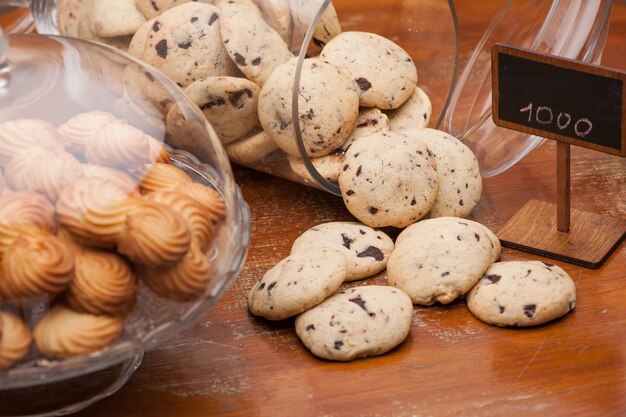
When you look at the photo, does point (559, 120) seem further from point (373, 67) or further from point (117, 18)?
point (117, 18)

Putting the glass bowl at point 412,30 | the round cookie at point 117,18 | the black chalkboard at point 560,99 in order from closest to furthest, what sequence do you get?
the black chalkboard at point 560,99, the round cookie at point 117,18, the glass bowl at point 412,30

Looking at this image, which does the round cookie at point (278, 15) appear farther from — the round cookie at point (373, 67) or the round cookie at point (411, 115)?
the round cookie at point (411, 115)

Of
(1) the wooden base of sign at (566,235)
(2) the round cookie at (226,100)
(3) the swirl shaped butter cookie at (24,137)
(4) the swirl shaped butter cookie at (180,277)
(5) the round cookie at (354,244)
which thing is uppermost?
(3) the swirl shaped butter cookie at (24,137)

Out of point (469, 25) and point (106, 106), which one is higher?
point (106, 106)

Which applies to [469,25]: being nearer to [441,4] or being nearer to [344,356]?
[441,4]

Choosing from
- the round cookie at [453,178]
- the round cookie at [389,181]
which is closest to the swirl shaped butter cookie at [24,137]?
the round cookie at [389,181]

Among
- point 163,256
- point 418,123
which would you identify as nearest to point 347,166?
point 418,123

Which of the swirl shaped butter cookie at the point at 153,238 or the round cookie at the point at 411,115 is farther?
the round cookie at the point at 411,115

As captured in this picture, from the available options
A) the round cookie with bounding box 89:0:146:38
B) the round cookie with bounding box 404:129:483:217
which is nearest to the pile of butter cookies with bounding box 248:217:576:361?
the round cookie with bounding box 404:129:483:217
